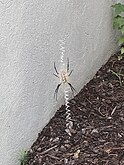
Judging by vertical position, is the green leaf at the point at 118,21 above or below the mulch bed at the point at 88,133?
above

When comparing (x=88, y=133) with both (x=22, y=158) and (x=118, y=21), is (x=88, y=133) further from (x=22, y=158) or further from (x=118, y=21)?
(x=118, y=21)

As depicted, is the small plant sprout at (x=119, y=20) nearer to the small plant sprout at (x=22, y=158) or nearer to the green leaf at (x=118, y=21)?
the green leaf at (x=118, y=21)

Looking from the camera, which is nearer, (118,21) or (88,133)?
(88,133)

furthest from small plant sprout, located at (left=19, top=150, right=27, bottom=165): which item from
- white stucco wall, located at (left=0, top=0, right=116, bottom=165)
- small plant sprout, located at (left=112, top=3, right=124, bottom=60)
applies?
small plant sprout, located at (left=112, top=3, right=124, bottom=60)

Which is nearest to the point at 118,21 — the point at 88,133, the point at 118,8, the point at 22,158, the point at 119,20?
the point at 119,20

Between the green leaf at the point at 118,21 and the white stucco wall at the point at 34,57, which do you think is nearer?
the white stucco wall at the point at 34,57

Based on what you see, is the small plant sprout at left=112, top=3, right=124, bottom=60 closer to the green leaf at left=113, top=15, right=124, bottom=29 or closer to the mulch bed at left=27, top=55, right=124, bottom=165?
the green leaf at left=113, top=15, right=124, bottom=29

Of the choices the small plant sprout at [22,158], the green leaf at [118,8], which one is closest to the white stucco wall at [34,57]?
the small plant sprout at [22,158]
